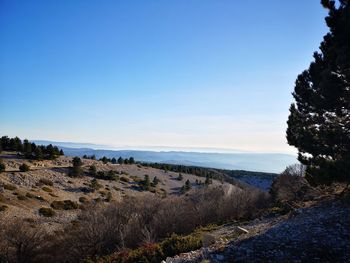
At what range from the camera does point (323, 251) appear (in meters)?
11.1

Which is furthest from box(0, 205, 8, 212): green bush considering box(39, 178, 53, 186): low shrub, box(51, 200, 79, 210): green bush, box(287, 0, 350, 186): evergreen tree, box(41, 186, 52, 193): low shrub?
box(287, 0, 350, 186): evergreen tree

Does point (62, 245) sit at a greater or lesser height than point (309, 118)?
lesser

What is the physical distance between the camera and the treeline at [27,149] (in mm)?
56425

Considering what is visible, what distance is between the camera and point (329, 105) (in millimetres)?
15328

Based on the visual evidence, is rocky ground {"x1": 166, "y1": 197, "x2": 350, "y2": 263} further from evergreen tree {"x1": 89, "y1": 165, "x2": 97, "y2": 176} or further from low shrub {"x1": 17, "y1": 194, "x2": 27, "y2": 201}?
evergreen tree {"x1": 89, "y1": 165, "x2": 97, "y2": 176}

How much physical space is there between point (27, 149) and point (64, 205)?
69.1ft

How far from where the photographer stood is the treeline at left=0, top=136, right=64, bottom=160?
56.4 metres

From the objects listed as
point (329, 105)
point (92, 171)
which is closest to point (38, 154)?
point (92, 171)

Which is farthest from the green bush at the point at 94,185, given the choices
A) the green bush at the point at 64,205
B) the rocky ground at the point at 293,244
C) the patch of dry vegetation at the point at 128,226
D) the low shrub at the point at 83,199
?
the rocky ground at the point at 293,244

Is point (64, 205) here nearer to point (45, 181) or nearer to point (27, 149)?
point (45, 181)

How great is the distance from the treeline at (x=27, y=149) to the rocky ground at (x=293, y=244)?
48364 millimetres

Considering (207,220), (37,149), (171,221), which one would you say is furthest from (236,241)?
(37,149)

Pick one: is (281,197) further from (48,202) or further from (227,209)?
(48,202)

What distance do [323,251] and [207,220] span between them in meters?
21.2
